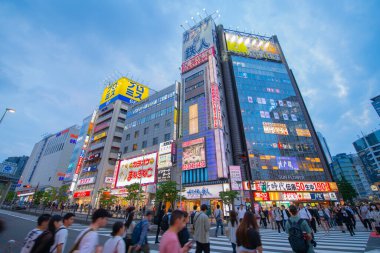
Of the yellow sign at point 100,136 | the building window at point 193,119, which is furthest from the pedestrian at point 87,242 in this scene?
the yellow sign at point 100,136

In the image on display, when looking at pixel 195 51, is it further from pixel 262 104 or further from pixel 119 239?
pixel 119 239

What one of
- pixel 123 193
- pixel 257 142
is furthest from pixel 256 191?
pixel 123 193

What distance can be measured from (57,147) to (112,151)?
45.9 meters

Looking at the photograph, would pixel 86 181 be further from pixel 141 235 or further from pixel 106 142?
pixel 141 235

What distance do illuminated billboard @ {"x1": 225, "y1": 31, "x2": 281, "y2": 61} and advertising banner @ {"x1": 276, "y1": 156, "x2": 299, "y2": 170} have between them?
30959mm

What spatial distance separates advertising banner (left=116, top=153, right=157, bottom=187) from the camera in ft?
132

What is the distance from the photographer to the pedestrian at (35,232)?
3.46m

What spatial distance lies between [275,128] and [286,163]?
8.54 metres

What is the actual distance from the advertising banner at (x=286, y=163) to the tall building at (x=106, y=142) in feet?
129

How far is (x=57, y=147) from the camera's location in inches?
3282

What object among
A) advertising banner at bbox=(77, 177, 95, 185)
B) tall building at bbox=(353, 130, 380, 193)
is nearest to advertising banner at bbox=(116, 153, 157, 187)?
advertising banner at bbox=(77, 177, 95, 185)

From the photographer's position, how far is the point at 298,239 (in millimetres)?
4582

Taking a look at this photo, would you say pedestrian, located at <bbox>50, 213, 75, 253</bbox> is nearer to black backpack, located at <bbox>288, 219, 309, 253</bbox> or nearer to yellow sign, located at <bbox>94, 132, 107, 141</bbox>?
black backpack, located at <bbox>288, 219, 309, 253</bbox>

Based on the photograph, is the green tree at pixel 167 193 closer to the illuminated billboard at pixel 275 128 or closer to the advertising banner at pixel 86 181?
the illuminated billboard at pixel 275 128
